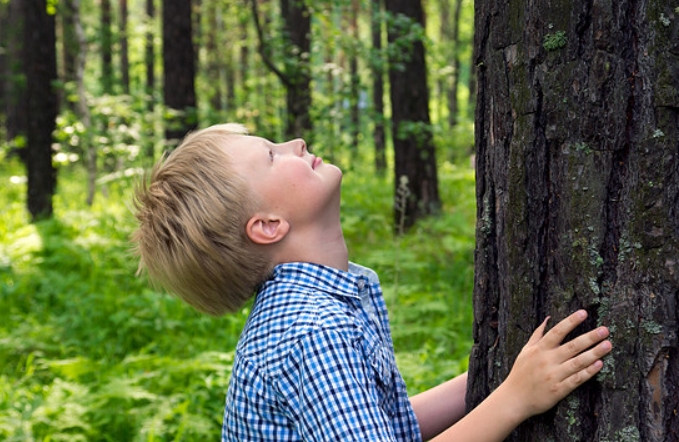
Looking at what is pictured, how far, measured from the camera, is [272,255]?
6.50 feet

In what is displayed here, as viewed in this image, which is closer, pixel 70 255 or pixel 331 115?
pixel 70 255

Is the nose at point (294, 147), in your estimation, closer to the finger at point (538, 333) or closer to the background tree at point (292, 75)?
the finger at point (538, 333)

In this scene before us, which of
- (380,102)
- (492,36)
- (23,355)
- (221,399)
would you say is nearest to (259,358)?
(492,36)

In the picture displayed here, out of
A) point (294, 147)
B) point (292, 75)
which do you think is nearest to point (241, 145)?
point (294, 147)

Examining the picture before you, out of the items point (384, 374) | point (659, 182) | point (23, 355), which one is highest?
point (659, 182)

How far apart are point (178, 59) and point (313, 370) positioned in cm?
847

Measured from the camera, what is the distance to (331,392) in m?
1.59

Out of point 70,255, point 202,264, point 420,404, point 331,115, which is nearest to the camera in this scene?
point 202,264

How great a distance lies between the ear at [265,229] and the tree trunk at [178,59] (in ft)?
24.9

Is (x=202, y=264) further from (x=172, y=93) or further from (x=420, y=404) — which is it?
(x=172, y=93)

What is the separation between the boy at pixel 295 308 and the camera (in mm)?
1612

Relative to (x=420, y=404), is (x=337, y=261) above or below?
above

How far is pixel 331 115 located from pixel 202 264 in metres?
6.68

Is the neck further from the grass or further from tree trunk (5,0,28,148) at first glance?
tree trunk (5,0,28,148)
